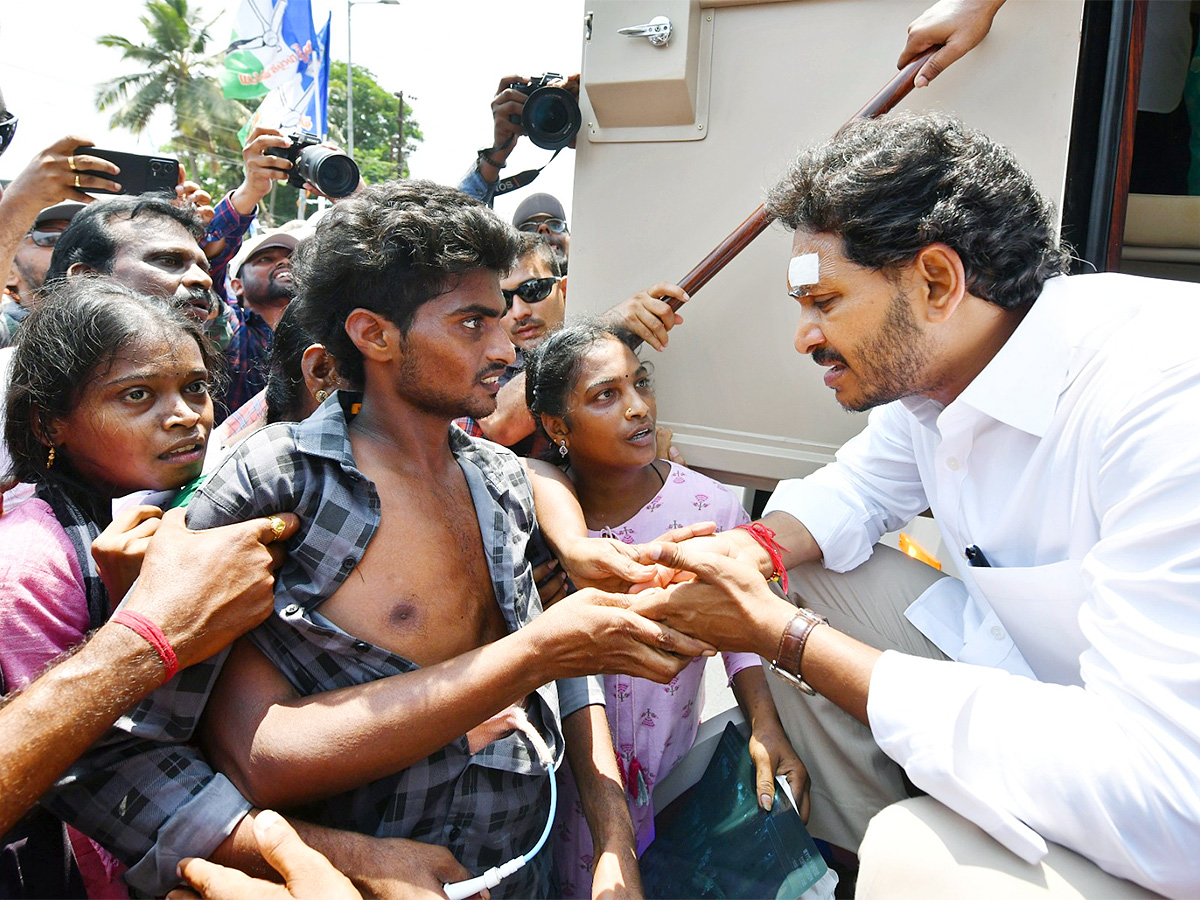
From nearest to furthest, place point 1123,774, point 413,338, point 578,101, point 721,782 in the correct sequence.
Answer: point 1123,774
point 413,338
point 721,782
point 578,101

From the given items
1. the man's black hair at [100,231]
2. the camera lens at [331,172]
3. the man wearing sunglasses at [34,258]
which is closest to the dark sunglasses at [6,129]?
the man's black hair at [100,231]

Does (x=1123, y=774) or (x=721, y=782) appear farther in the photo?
(x=721, y=782)

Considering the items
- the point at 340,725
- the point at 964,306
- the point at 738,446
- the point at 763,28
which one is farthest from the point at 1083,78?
the point at 340,725

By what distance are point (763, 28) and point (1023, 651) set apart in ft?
7.46

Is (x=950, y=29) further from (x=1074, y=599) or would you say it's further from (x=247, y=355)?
(x=247, y=355)

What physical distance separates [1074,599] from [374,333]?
5.44 ft

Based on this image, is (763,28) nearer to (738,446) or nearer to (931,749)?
(738,446)

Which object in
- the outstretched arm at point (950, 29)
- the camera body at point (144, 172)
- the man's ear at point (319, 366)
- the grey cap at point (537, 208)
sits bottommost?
the man's ear at point (319, 366)

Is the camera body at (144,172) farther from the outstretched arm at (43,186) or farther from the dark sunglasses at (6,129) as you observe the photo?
the dark sunglasses at (6,129)

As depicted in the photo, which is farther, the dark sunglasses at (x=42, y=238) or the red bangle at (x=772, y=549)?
the dark sunglasses at (x=42, y=238)

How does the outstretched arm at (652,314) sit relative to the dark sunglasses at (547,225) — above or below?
below

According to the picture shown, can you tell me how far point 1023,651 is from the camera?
78.2 inches

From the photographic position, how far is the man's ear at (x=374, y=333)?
1945mm

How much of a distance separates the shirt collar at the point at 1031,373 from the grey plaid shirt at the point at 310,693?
1.16 m
